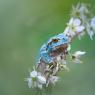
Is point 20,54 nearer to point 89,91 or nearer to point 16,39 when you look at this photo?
point 16,39

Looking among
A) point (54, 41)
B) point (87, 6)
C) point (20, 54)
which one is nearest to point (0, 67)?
point (20, 54)

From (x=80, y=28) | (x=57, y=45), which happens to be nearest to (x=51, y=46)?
(x=57, y=45)

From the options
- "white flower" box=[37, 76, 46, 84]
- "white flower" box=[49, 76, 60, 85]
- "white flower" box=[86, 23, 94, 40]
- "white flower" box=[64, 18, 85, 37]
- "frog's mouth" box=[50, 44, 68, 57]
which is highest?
"white flower" box=[86, 23, 94, 40]

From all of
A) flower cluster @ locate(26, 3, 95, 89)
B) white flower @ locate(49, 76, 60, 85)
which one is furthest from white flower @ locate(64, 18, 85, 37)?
white flower @ locate(49, 76, 60, 85)

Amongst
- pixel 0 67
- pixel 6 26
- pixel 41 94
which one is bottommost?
pixel 41 94

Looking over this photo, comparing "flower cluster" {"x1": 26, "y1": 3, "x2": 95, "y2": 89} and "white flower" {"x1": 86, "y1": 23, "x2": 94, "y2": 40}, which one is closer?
"flower cluster" {"x1": 26, "y1": 3, "x2": 95, "y2": 89}

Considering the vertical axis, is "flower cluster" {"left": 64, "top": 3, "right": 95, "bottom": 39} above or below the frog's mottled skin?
above

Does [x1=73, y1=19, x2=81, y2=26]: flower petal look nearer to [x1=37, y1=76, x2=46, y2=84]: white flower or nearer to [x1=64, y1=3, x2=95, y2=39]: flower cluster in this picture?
[x1=64, y1=3, x2=95, y2=39]: flower cluster
